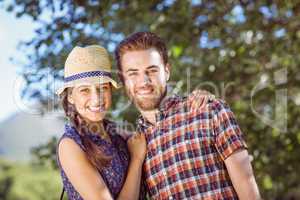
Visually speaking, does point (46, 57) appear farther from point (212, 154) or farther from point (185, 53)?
point (212, 154)

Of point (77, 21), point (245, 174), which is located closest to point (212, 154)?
point (245, 174)

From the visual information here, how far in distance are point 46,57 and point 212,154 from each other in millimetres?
2303

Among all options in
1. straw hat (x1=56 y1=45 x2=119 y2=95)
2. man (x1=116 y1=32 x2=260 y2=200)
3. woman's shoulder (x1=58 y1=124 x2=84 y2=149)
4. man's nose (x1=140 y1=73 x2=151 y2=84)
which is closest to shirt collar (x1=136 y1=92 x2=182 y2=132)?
man (x1=116 y1=32 x2=260 y2=200)

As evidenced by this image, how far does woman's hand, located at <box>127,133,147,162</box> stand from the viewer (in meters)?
2.98

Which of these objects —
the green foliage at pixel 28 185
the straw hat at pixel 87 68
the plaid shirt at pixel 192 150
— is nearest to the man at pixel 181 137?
the plaid shirt at pixel 192 150

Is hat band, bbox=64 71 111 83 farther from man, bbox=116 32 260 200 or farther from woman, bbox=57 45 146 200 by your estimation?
man, bbox=116 32 260 200

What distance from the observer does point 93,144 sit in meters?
2.92

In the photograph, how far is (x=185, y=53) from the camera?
5461 mm

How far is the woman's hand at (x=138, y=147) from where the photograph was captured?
2984 millimetres

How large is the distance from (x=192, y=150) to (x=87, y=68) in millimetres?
734

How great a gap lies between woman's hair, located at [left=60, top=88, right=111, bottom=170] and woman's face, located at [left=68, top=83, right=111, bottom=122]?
1.6 inches

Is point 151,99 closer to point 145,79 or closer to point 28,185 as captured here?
point 145,79

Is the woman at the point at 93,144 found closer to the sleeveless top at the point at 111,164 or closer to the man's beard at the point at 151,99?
the sleeveless top at the point at 111,164

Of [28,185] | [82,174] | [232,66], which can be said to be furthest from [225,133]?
[28,185]
